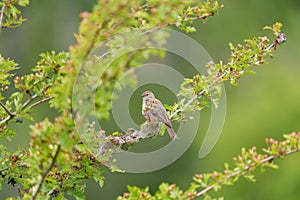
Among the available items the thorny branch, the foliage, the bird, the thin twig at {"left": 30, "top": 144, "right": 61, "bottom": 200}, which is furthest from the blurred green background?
the foliage

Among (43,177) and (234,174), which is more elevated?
(43,177)

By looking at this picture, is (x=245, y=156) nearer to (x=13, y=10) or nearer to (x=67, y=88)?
(x=67, y=88)

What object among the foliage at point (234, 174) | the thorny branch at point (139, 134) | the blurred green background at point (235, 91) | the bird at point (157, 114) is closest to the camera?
the foliage at point (234, 174)

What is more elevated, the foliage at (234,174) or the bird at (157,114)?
the bird at (157,114)

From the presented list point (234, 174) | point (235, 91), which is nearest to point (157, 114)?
point (234, 174)

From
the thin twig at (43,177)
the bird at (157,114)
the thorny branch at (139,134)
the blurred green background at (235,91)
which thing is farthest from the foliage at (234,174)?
the blurred green background at (235,91)

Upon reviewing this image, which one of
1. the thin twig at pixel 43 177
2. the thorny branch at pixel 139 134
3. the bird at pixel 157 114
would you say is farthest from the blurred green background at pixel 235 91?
the thin twig at pixel 43 177

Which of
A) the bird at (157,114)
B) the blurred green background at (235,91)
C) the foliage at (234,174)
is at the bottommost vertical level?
the foliage at (234,174)

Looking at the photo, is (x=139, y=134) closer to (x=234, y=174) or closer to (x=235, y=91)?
(x=234, y=174)

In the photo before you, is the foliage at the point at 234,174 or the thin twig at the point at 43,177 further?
the foliage at the point at 234,174

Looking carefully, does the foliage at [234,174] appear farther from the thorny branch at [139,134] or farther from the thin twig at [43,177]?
the thorny branch at [139,134]

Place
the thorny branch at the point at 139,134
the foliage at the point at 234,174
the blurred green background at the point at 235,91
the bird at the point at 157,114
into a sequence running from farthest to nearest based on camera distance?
the blurred green background at the point at 235,91 < the bird at the point at 157,114 < the thorny branch at the point at 139,134 < the foliage at the point at 234,174
